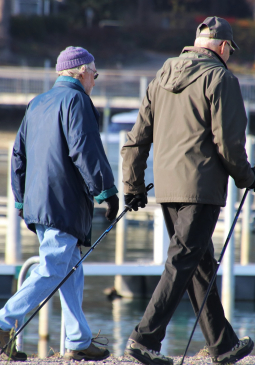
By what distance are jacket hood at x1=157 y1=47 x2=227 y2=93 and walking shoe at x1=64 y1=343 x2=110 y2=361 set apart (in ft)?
5.07

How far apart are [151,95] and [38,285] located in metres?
1.18

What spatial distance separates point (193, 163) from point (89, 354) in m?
1.29

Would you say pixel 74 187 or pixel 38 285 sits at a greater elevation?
pixel 74 187

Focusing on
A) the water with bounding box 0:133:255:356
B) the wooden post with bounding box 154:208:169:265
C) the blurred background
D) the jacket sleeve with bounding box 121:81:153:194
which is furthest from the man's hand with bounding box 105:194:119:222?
the wooden post with bounding box 154:208:169:265

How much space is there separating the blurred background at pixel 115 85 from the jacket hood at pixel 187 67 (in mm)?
2803

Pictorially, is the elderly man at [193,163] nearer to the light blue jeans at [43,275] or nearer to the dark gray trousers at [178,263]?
the dark gray trousers at [178,263]

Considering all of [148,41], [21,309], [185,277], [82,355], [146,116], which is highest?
[146,116]

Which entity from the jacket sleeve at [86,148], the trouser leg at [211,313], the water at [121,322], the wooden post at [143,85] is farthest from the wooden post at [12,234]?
the wooden post at [143,85]

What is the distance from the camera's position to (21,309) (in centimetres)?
354

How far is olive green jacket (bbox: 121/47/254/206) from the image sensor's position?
3.26m

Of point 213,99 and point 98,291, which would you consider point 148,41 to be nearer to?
point 98,291

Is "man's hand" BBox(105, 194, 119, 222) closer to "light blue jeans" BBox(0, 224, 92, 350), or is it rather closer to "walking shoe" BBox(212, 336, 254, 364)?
"light blue jeans" BBox(0, 224, 92, 350)

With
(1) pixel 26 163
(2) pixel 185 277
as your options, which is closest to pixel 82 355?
(2) pixel 185 277

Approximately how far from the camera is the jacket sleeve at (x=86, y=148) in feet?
11.5
